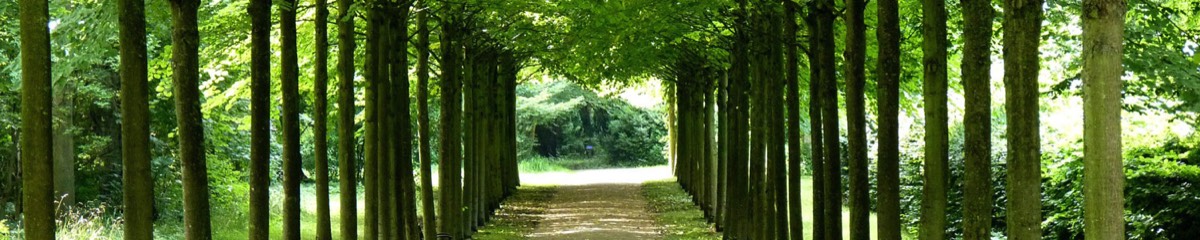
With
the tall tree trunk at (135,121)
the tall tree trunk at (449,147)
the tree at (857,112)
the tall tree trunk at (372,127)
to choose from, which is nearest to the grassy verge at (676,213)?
the tall tree trunk at (449,147)

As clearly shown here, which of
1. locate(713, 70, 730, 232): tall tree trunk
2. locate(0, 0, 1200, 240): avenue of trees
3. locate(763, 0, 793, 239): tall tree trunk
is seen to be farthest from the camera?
locate(713, 70, 730, 232): tall tree trunk

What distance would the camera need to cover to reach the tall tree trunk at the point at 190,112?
25.7 feet

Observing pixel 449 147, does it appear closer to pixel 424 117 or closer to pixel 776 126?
pixel 424 117

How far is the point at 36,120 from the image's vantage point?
7141mm

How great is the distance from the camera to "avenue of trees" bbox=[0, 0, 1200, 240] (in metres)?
7.15

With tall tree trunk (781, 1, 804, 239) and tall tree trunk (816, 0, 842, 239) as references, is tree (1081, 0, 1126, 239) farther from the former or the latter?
tall tree trunk (781, 1, 804, 239)

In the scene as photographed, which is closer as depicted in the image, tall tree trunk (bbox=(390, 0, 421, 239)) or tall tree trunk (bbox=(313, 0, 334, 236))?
tall tree trunk (bbox=(313, 0, 334, 236))

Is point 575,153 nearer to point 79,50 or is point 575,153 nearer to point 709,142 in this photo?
point 709,142

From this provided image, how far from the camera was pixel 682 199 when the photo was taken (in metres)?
32.6

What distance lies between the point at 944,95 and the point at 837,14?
9.68 ft

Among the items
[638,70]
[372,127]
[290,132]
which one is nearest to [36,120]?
[290,132]

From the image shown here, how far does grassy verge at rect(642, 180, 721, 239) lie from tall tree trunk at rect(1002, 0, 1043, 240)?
1464cm

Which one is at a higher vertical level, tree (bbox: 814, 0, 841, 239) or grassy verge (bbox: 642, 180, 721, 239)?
tree (bbox: 814, 0, 841, 239)

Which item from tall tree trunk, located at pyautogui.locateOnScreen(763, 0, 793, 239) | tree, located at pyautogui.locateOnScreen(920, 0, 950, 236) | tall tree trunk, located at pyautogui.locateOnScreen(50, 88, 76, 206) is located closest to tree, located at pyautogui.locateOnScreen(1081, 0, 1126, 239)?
tree, located at pyautogui.locateOnScreen(920, 0, 950, 236)
